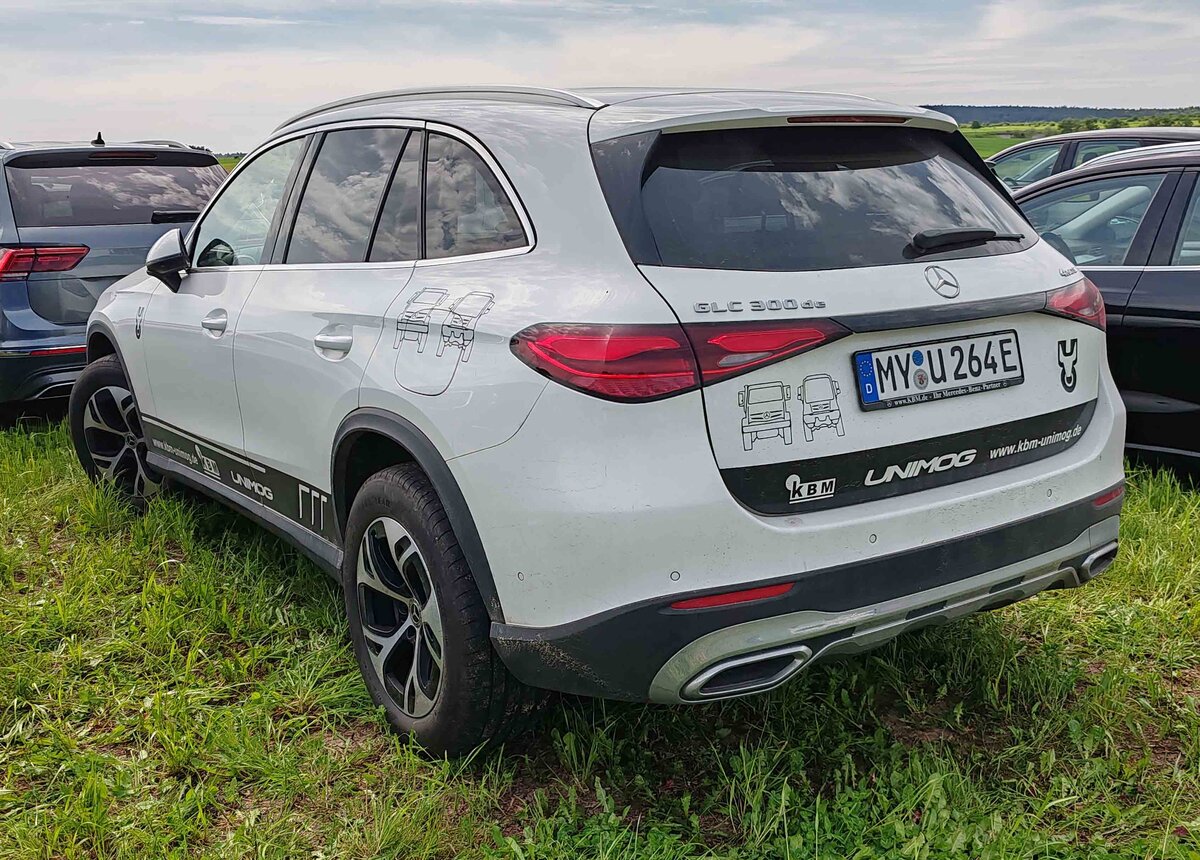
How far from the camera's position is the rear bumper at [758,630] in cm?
222

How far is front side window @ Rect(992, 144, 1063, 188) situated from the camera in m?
10.9

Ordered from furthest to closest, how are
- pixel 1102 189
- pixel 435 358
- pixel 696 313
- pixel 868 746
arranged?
pixel 1102 189
pixel 868 746
pixel 435 358
pixel 696 313

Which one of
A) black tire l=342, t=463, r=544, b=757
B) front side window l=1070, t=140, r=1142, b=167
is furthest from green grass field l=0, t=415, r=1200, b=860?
front side window l=1070, t=140, r=1142, b=167

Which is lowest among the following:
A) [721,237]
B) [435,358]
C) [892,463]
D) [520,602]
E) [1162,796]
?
[1162,796]

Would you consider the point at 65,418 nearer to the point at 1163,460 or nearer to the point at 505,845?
the point at 505,845

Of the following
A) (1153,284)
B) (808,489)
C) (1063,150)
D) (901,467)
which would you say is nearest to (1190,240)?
(1153,284)

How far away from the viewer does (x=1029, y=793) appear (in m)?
2.67

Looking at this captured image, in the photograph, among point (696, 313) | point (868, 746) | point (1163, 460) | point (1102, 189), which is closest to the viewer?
point (696, 313)

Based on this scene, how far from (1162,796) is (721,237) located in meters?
1.74

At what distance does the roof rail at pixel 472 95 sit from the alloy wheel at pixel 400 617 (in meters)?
1.15

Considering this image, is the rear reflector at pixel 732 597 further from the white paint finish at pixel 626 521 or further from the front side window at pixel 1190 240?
the front side window at pixel 1190 240

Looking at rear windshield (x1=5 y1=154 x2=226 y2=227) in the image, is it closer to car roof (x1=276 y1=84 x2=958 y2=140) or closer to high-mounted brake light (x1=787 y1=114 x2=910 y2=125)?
car roof (x1=276 y1=84 x2=958 y2=140)

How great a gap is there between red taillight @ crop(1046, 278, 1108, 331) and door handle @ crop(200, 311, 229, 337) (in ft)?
8.43

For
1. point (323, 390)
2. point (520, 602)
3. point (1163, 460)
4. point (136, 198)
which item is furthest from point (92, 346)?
point (1163, 460)
